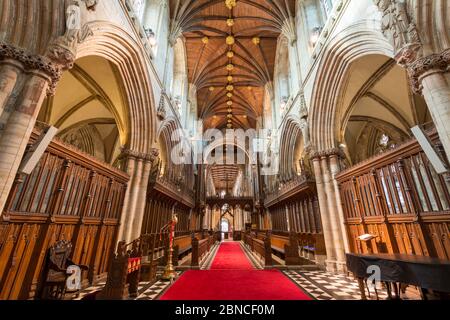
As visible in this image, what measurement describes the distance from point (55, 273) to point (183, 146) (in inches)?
477

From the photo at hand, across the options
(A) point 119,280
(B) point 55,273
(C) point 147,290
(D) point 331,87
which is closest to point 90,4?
(B) point 55,273

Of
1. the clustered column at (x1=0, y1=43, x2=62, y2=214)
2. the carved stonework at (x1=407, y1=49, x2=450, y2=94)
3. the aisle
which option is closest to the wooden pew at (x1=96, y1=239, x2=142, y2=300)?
the aisle

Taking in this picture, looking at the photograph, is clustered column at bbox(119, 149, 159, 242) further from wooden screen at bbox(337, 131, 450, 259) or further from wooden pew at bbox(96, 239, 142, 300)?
wooden screen at bbox(337, 131, 450, 259)

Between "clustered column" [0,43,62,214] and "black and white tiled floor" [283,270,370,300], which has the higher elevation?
"clustered column" [0,43,62,214]

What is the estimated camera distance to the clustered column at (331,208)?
6.91 metres

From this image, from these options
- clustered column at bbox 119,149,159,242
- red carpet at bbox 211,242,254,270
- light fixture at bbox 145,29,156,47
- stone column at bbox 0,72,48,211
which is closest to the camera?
stone column at bbox 0,72,48,211

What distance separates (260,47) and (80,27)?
15.1 m

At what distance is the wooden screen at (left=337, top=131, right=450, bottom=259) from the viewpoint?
4.21m

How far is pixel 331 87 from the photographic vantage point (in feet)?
26.9

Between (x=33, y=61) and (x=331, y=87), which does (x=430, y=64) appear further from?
(x=33, y=61)

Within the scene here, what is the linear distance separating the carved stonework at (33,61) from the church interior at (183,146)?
2cm

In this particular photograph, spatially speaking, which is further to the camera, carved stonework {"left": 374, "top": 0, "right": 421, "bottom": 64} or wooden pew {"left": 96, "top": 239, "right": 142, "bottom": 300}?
carved stonework {"left": 374, "top": 0, "right": 421, "bottom": 64}
